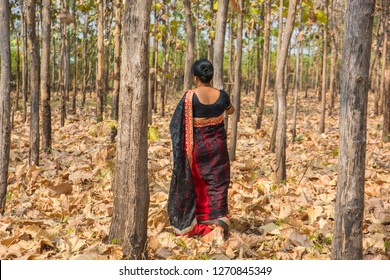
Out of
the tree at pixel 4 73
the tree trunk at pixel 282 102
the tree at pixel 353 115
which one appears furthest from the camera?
the tree trunk at pixel 282 102

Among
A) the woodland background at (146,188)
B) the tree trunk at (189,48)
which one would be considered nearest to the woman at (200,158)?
the woodland background at (146,188)

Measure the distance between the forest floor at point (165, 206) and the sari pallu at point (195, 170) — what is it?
0.21 metres

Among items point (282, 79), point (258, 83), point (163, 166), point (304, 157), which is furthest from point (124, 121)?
point (258, 83)

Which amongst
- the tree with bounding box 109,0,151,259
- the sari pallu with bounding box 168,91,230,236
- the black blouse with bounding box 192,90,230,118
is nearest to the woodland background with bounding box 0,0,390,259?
the tree with bounding box 109,0,151,259

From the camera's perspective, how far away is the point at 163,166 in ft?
25.5

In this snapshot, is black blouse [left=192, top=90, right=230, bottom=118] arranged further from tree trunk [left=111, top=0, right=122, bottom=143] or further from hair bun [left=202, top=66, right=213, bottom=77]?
tree trunk [left=111, top=0, right=122, bottom=143]

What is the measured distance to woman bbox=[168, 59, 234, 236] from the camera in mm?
4637

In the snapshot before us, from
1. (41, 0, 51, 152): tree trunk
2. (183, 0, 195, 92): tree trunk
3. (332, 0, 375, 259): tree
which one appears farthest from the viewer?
(41, 0, 51, 152): tree trunk

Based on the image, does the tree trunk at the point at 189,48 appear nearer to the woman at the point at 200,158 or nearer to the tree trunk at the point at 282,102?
the tree trunk at the point at 282,102

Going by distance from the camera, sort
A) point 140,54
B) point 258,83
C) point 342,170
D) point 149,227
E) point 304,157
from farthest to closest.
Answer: point 258,83
point 304,157
point 149,227
point 140,54
point 342,170

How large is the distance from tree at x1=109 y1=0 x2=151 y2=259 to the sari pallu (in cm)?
92

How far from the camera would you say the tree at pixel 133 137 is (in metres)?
3.55

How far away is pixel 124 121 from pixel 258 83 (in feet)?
45.8
